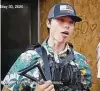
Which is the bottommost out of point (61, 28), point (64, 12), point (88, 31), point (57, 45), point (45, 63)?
point (88, 31)

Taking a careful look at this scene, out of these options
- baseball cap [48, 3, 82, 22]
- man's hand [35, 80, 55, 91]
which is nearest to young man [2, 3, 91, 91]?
baseball cap [48, 3, 82, 22]

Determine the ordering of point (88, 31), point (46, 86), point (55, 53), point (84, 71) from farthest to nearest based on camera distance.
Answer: point (88, 31)
point (84, 71)
point (55, 53)
point (46, 86)

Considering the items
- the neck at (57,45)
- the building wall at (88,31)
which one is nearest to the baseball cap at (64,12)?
the neck at (57,45)

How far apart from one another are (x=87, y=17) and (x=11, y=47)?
1368mm

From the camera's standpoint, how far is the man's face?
2309mm

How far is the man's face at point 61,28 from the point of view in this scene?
2.31 m

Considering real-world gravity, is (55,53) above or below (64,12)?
below

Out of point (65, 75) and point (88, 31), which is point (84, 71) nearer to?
point (65, 75)

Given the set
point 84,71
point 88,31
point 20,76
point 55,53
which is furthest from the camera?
point 88,31

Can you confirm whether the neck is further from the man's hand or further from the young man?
the man's hand

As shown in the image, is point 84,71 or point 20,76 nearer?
point 20,76

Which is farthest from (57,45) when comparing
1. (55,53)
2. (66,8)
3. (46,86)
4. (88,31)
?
(88,31)

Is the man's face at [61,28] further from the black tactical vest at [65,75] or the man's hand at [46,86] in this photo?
the man's hand at [46,86]

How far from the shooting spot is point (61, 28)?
7.63 feet
